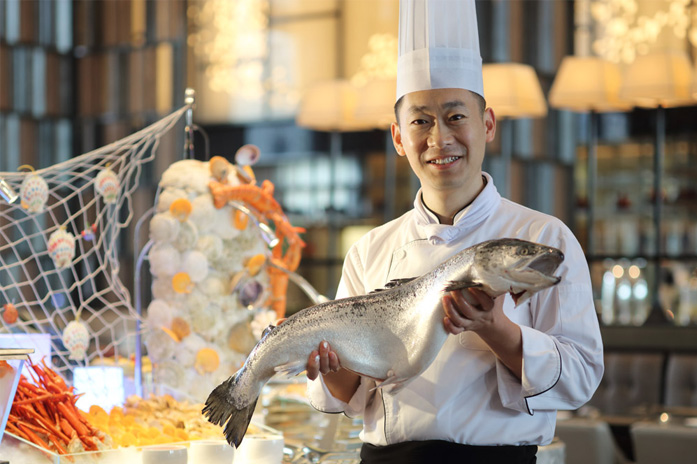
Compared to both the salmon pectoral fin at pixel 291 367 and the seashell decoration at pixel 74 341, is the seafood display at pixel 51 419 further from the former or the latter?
the salmon pectoral fin at pixel 291 367

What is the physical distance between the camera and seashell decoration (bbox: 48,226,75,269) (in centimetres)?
198

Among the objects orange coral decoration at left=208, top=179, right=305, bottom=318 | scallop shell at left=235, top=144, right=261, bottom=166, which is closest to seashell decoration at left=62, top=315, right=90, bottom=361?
orange coral decoration at left=208, top=179, right=305, bottom=318

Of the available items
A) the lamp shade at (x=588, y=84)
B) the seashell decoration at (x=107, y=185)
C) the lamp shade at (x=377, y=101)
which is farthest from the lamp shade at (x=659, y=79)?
the seashell decoration at (x=107, y=185)

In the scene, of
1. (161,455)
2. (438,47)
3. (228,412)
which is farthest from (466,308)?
(161,455)

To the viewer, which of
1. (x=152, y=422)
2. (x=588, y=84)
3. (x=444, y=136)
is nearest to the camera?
(x=444, y=136)

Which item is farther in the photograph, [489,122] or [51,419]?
[51,419]

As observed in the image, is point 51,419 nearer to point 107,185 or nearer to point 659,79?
point 107,185

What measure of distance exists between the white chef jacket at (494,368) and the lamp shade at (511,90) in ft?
10.9

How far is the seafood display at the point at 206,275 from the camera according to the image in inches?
86.0

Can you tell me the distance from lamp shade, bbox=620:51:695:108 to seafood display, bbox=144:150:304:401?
121 inches

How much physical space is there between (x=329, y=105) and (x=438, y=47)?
4118 mm

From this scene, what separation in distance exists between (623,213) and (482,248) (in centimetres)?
630

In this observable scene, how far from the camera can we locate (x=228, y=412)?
1.25m

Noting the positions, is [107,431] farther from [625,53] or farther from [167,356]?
[625,53]
